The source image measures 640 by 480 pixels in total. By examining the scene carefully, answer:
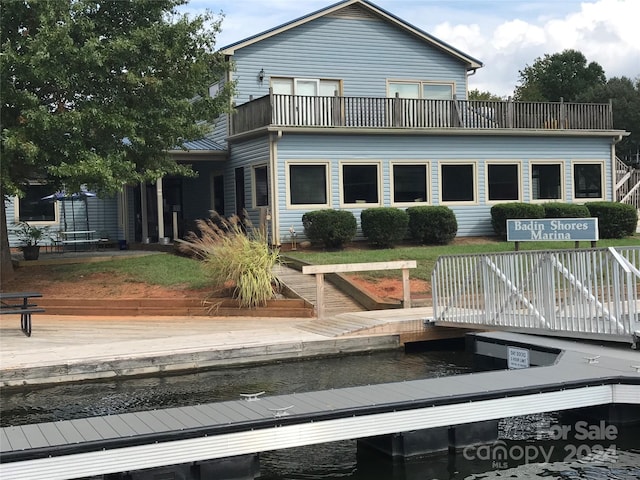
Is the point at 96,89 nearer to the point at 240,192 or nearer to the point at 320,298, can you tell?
the point at 320,298

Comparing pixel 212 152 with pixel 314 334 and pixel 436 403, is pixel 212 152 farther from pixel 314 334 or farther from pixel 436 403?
pixel 436 403

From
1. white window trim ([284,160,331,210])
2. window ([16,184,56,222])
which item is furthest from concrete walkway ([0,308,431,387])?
window ([16,184,56,222])

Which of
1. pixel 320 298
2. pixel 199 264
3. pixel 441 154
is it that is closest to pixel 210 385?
pixel 320 298

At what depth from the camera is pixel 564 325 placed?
417 inches

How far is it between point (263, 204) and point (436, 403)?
15.5 metres

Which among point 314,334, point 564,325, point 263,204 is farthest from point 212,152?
point 564,325

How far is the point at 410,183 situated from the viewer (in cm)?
2334

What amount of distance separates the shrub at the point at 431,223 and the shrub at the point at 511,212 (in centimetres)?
173

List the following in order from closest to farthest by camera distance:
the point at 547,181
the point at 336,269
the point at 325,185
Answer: the point at 336,269, the point at 325,185, the point at 547,181

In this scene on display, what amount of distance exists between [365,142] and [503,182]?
5.01m

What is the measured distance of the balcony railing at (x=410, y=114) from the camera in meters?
21.7

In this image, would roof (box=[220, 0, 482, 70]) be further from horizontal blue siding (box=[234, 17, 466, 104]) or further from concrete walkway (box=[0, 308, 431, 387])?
concrete walkway (box=[0, 308, 431, 387])

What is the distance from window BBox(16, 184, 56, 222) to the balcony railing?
24.8 ft

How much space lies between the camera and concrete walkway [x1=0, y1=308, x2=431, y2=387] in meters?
10.7
